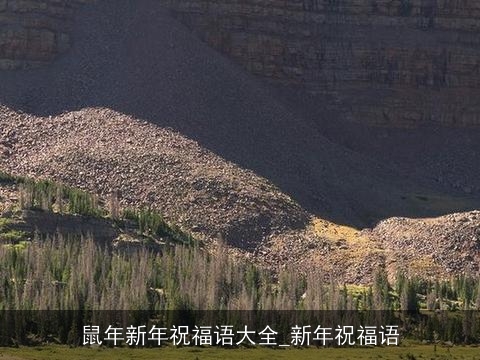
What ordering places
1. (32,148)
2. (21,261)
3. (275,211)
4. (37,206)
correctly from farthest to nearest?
(32,148), (275,211), (37,206), (21,261)

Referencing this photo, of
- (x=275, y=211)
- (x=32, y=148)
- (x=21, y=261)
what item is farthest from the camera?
(x=32, y=148)

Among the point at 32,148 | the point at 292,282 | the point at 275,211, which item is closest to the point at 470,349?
the point at 292,282

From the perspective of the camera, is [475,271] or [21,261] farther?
[475,271]

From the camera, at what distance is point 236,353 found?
420ft

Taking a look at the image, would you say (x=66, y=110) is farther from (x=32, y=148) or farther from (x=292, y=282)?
(x=292, y=282)

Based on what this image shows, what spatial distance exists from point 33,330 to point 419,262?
49.9 m

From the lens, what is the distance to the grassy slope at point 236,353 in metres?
123

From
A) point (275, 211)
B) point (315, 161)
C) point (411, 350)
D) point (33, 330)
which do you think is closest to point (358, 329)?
point (411, 350)

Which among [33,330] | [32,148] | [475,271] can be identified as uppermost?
[32,148]

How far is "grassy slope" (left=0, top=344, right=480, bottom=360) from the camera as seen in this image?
404 feet

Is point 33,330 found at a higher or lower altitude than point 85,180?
lower

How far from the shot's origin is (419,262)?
169500 mm

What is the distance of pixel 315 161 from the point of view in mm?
196000

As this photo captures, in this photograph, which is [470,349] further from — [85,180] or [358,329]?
[85,180]
